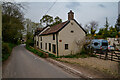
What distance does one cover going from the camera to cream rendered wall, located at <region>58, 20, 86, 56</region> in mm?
15666

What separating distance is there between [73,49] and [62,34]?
10.2 ft

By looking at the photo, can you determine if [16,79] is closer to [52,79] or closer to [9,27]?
[52,79]

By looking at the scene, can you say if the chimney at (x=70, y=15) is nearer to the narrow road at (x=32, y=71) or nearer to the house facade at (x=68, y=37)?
the house facade at (x=68, y=37)

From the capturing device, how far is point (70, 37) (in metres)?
16.3

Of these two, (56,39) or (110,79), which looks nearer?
(110,79)

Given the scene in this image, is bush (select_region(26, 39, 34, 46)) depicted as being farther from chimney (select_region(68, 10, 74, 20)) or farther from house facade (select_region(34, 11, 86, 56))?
chimney (select_region(68, 10, 74, 20))

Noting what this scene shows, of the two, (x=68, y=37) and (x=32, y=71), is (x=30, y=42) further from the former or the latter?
(x=32, y=71)

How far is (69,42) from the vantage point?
16.2 m

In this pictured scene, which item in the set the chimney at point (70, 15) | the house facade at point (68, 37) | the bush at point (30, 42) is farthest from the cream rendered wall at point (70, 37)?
the bush at point (30, 42)

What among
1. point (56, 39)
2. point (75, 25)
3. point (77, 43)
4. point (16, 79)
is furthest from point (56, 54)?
point (16, 79)

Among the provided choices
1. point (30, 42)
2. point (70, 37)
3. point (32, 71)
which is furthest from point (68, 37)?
point (30, 42)

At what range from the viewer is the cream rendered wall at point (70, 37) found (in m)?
15.7

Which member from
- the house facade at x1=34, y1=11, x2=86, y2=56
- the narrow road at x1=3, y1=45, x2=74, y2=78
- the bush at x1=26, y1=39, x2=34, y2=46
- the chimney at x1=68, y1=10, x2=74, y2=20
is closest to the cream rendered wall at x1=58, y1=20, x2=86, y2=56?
the house facade at x1=34, y1=11, x2=86, y2=56

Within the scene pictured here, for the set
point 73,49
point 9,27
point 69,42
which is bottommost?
point 73,49
